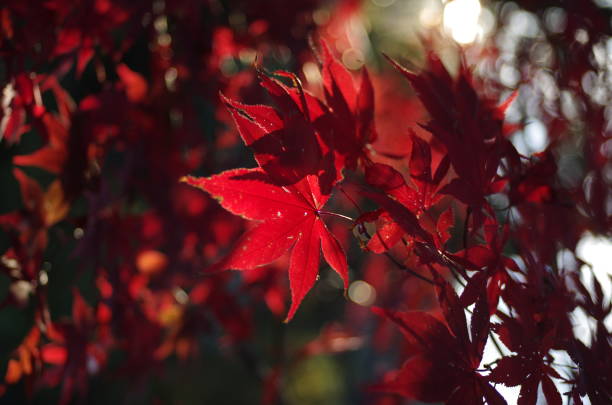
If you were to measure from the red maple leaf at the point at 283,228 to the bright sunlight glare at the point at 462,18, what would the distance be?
0.52 metres

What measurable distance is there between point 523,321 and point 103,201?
655 mm

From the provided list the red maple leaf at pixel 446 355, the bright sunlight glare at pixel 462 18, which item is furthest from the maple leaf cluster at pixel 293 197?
the bright sunlight glare at pixel 462 18

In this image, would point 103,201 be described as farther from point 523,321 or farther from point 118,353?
point 118,353

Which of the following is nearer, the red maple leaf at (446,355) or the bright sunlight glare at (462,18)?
the red maple leaf at (446,355)

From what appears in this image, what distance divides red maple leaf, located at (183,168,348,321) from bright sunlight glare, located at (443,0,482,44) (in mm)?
522

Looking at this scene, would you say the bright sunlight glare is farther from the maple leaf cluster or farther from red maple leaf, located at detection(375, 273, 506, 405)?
red maple leaf, located at detection(375, 273, 506, 405)

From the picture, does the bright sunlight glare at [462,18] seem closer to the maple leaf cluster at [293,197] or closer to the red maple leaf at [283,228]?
the maple leaf cluster at [293,197]

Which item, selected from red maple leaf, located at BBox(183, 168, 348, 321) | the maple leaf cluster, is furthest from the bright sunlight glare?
red maple leaf, located at BBox(183, 168, 348, 321)

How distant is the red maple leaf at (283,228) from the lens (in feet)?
1.70

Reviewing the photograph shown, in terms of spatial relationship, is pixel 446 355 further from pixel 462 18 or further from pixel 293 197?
pixel 462 18

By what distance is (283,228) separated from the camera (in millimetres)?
542

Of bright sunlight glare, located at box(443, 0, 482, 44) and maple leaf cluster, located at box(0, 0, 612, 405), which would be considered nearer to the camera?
maple leaf cluster, located at box(0, 0, 612, 405)

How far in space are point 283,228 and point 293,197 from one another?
36 millimetres

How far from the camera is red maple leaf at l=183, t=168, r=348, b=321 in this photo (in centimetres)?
52
